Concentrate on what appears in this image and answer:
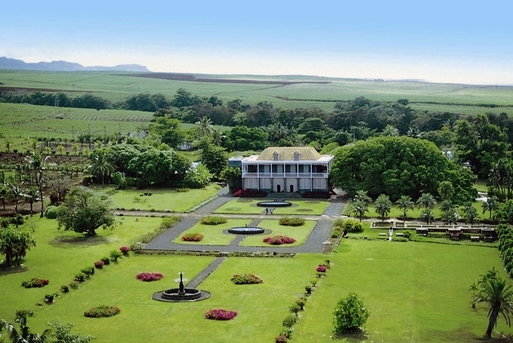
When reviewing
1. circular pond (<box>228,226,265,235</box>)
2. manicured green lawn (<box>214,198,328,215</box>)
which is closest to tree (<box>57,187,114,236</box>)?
circular pond (<box>228,226,265,235</box>)

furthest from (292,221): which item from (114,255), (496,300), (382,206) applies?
(496,300)

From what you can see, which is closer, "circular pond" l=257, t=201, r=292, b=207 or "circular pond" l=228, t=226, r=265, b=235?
"circular pond" l=228, t=226, r=265, b=235

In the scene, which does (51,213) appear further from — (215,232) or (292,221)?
(292,221)

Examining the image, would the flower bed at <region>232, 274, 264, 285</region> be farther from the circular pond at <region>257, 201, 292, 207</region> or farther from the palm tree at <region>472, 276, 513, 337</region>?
the circular pond at <region>257, 201, 292, 207</region>

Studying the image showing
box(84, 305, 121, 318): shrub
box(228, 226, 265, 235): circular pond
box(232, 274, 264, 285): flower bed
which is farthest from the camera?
box(228, 226, 265, 235): circular pond

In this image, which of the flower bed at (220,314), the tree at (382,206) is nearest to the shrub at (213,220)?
the tree at (382,206)

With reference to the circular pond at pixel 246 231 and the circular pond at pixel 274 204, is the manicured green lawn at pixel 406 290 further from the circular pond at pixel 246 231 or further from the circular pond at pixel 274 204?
the circular pond at pixel 274 204
